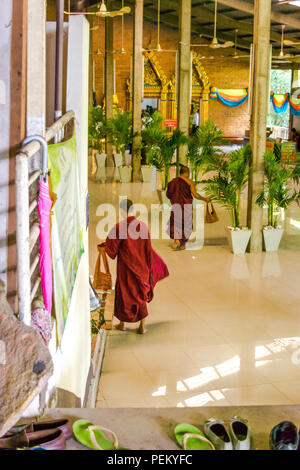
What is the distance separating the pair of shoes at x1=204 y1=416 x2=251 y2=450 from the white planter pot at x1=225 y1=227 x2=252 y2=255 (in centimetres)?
700

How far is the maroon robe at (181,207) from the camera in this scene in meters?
9.48

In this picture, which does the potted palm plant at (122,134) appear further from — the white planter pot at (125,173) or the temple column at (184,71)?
the temple column at (184,71)

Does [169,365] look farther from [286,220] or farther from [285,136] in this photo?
[285,136]

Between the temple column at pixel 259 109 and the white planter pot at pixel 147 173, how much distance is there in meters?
7.04

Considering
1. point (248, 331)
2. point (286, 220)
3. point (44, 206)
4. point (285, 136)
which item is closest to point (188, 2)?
point (286, 220)

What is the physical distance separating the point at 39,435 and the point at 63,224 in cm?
105

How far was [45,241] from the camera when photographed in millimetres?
2410

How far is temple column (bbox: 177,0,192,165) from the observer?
13.1 meters

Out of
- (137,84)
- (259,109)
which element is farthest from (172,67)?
(259,109)

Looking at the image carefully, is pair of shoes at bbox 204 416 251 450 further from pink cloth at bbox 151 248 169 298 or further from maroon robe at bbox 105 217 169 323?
pink cloth at bbox 151 248 169 298

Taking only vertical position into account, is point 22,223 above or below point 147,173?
above

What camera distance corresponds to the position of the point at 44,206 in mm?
2381

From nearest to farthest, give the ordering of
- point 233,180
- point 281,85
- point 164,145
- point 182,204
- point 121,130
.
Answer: point 233,180 → point 182,204 → point 164,145 → point 121,130 → point 281,85

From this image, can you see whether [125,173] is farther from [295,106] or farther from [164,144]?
[295,106]
